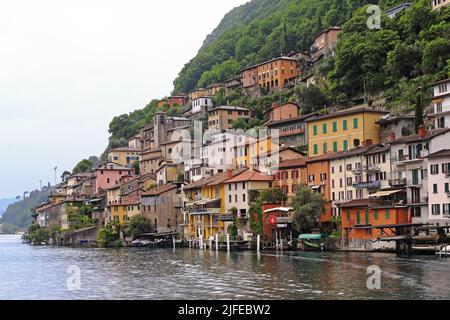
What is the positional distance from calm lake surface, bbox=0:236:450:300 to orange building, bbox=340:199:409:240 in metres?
4.75

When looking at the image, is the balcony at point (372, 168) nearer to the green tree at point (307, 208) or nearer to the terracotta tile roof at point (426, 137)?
the terracotta tile roof at point (426, 137)

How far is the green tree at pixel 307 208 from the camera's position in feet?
241

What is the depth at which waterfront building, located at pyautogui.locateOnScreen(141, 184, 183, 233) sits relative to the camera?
353 feet

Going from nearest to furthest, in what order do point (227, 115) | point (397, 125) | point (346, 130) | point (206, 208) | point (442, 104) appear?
point (442, 104), point (397, 125), point (346, 130), point (206, 208), point (227, 115)

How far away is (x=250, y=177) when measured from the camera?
283ft

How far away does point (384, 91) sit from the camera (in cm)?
9544

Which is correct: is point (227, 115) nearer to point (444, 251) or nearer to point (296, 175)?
point (296, 175)

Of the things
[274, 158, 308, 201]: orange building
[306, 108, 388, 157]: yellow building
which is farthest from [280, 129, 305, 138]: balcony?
[274, 158, 308, 201]: orange building

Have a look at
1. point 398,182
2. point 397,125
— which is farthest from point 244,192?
point 398,182

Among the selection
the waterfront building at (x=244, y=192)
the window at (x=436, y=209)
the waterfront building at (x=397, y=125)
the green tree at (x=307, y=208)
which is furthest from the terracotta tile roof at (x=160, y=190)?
the window at (x=436, y=209)

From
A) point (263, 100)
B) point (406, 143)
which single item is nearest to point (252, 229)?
point (406, 143)

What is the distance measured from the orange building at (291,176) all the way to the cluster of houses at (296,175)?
14 centimetres

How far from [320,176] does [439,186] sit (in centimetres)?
2014

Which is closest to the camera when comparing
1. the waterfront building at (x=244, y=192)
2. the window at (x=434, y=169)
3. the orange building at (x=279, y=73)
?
the window at (x=434, y=169)
